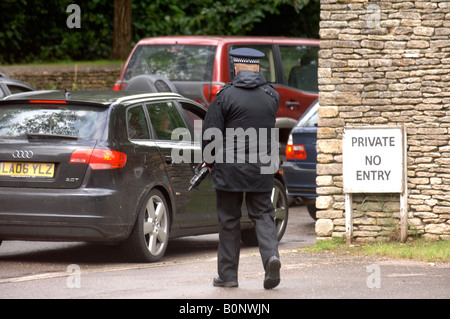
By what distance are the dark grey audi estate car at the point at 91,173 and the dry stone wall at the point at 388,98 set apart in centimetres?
160

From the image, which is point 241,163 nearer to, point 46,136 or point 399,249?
point 46,136

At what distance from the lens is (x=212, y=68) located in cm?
1463

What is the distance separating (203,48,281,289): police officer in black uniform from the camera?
7672 mm

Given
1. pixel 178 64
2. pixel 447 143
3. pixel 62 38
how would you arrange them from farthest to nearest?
pixel 62 38 → pixel 178 64 → pixel 447 143

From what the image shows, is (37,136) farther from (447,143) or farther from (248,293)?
(447,143)

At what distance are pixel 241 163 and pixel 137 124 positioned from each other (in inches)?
94.1

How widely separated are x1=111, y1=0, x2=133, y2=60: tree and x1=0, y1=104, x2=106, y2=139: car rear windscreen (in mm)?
15961

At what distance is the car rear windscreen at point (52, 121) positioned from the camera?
9.40m

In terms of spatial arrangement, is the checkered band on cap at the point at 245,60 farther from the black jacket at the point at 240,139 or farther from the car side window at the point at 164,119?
the car side window at the point at 164,119

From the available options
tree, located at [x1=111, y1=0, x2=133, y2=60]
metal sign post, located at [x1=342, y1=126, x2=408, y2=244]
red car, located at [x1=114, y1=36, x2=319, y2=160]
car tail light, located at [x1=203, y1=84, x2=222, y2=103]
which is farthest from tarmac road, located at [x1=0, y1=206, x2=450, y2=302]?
tree, located at [x1=111, y1=0, x2=133, y2=60]

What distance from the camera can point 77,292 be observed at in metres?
7.64

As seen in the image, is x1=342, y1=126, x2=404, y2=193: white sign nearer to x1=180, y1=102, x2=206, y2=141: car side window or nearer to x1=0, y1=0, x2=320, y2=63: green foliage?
x1=180, y1=102, x2=206, y2=141: car side window
